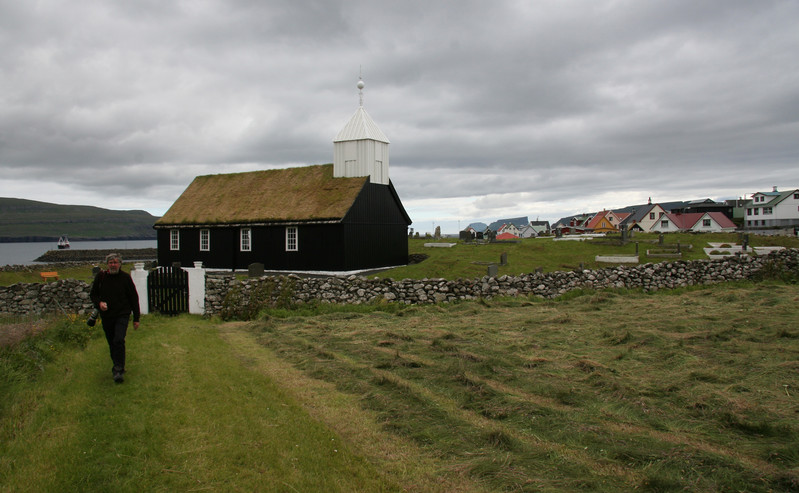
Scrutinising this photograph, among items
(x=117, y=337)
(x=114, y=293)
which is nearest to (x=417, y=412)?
(x=117, y=337)

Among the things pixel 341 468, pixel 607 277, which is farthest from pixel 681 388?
pixel 607 277

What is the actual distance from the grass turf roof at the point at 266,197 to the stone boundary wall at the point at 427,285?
8.86 m

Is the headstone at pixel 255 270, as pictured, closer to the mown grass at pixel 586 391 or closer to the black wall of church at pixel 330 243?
the black wall of church at pixel 330 243

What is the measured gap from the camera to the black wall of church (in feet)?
101

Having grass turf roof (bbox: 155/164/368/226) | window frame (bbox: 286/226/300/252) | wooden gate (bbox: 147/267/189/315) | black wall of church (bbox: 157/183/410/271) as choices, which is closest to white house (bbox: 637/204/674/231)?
black wall of church (bbox: 157/183/410/271)

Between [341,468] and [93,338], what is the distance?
9.12 m

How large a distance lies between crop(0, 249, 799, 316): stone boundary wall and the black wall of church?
778 cm

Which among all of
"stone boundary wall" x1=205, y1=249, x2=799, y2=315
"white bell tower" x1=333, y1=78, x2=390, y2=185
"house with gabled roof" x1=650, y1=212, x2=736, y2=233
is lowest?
"stone boundary wall" x1=205, y1=249, x2=799, y2=315

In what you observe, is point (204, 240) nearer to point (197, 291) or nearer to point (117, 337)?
point (197, 291)

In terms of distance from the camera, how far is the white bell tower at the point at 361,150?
33.6 meters

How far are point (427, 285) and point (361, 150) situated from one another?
46.3ft

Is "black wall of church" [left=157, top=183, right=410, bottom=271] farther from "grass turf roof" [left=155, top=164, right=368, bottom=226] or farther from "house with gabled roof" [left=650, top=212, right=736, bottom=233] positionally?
"house with gabled roof" [left=650, top=212, right=736, bottom=233]

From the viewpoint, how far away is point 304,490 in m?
5.45

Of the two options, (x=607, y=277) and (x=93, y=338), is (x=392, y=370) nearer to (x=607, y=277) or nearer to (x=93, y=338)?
(x=93, y=338)
